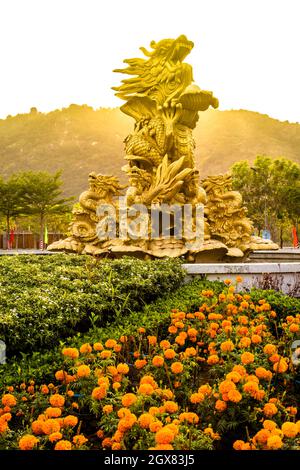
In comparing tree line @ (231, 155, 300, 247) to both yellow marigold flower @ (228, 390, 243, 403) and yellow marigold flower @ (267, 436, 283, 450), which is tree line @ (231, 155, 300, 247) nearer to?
yellow marigold flower @ (228, 390, 243, 403)

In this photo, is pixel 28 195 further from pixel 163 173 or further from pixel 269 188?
pixel 163 173

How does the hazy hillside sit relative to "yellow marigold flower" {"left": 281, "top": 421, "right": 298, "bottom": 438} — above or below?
above

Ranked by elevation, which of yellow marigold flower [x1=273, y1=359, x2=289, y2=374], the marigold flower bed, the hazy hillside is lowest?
the marigold flower bed

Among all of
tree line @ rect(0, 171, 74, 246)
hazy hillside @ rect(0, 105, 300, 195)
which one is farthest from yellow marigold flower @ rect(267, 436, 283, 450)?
hazy hillside @ rect(0, 105, 300, 195)

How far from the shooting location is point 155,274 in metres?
6.08

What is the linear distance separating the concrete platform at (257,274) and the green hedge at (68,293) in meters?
0.50

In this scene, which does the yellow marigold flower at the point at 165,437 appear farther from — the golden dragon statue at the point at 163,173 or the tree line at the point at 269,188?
the tree line at the point at 269,188

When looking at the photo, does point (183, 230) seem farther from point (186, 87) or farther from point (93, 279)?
point (93, 279)

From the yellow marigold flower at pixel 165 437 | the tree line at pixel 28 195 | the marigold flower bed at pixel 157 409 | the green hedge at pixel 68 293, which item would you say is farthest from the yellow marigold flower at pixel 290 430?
the tree line at pixel 28 195

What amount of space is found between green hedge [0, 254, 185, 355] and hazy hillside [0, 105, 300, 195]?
59.4 m

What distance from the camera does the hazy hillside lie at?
226ft

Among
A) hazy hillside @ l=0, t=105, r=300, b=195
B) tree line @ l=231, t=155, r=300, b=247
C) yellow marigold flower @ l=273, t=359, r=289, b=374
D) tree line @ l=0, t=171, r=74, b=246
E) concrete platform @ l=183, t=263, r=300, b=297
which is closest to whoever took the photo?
yellow marigold flower @ l=273, t=359, r=289, b=374

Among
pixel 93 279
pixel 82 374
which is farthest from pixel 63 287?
pixel 82 374

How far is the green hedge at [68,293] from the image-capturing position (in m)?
3.80
